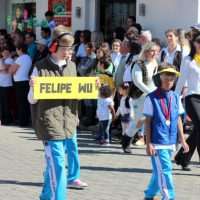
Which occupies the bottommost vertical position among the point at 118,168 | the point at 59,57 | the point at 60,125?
the point at 118,168

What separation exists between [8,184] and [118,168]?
1923mm

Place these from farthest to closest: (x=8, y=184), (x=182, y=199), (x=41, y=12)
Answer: (x=41, y=12), (x=8, y=184), (x=182, y=199)

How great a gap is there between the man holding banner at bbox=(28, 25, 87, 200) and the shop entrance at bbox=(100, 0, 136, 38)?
10370 millimetres

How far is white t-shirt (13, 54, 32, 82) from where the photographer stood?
51.1 ft

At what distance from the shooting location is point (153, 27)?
53.4 ft

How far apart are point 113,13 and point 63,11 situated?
183 centimetres

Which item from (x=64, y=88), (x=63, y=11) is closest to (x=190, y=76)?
(x=64, y=88)

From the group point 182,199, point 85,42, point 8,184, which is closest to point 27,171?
point 8,184

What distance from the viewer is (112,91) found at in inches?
526

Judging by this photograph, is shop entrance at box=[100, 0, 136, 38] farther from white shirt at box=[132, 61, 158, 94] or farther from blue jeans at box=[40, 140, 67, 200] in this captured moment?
blue jeans at box=[40, 140, 67, 200]

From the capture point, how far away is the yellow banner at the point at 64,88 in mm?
7293

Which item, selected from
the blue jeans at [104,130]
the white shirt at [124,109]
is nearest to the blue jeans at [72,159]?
the white shirt at [124,109]

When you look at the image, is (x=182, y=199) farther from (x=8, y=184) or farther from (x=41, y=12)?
(x=41, y=12)

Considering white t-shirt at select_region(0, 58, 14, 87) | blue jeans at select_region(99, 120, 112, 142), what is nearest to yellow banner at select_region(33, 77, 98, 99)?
blue jeans at select_region(99, 120, 112, 142)
